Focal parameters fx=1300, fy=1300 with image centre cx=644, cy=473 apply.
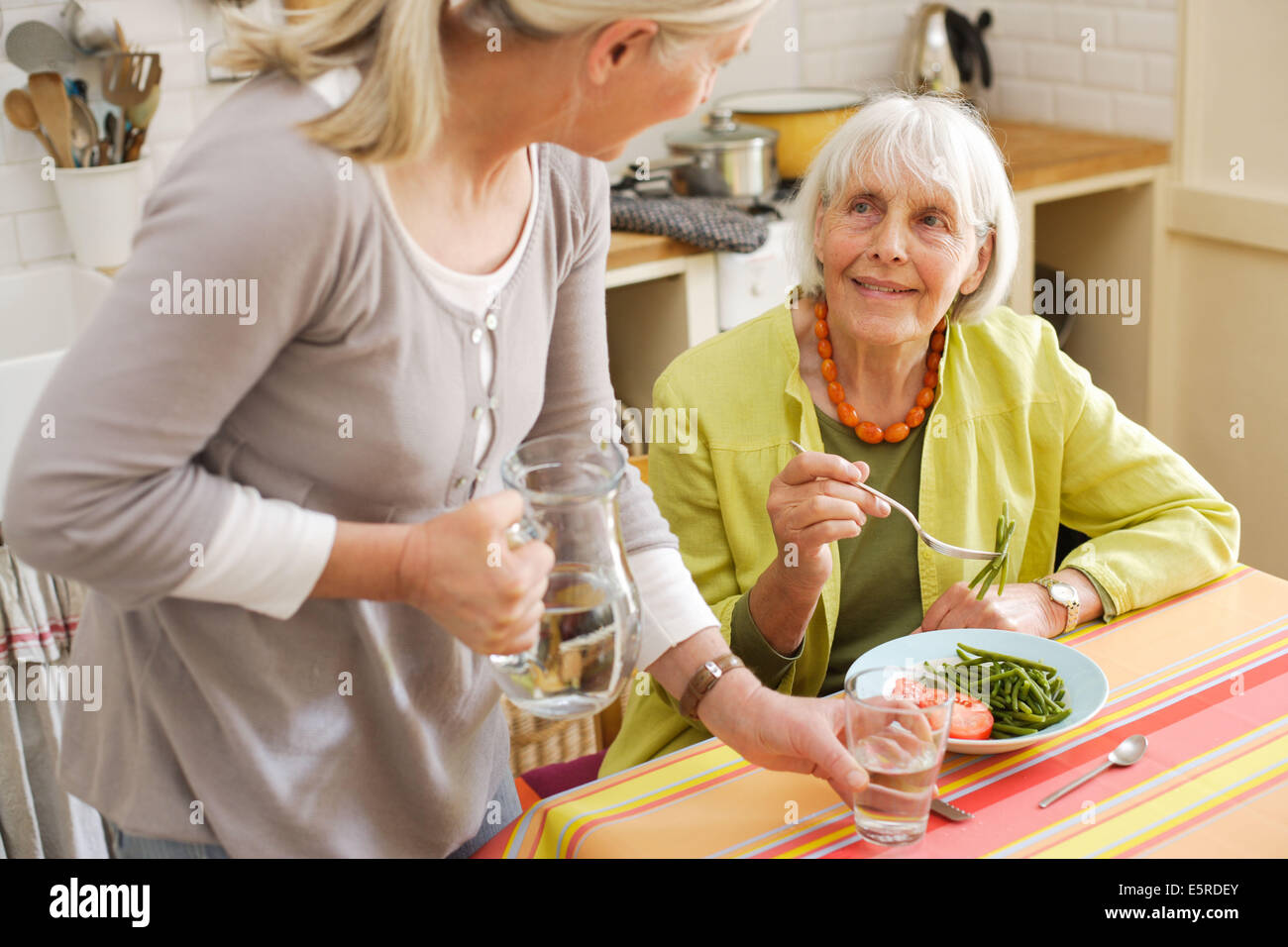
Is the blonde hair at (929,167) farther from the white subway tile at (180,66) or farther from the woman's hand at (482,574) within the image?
the white subway tile at (180,66)

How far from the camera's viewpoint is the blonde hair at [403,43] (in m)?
0.84

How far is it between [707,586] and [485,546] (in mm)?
903

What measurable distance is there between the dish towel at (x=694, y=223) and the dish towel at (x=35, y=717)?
52.5 inches

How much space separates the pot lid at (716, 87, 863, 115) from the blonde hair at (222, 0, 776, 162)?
2.41 metres

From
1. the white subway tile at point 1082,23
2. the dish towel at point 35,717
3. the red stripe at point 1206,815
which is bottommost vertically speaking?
the dish towel at point 35,717

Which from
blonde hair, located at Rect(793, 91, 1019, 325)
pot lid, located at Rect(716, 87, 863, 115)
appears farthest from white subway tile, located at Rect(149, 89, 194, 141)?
blonde hair, located at Rect(793, 91, 1019, 325)

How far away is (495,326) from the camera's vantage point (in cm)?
99

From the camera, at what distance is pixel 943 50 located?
353 centimetres

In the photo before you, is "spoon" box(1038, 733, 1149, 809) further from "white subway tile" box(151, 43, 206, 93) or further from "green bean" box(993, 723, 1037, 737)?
"white subway tile" box(151, 43, 206, 93)

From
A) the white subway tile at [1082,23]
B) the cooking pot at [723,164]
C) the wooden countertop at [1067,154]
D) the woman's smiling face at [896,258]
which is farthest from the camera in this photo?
the white subway tile at [1082,23]

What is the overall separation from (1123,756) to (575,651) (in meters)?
0.63

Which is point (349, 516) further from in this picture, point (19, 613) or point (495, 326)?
point (19, 613)

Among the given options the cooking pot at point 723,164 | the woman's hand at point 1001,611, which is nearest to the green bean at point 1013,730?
the woman's hand at point 1001,611

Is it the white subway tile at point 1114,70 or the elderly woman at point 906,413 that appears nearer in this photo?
the elderly woman at point 906,413
